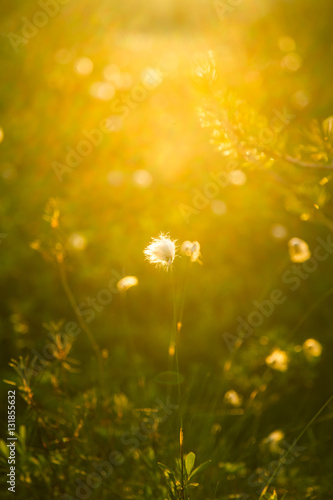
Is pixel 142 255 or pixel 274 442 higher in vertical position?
pixel 142 255

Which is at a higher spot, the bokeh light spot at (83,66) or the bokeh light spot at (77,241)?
the bokeh light spot at (83,66)

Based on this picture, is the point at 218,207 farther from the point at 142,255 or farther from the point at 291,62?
the point at 291,62

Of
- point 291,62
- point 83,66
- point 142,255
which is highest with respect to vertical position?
point 291,62

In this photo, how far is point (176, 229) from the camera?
105 inches

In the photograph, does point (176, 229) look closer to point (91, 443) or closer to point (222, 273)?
point (222, 273)

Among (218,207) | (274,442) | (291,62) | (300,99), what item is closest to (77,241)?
(218,207)

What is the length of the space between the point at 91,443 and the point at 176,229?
1.50m

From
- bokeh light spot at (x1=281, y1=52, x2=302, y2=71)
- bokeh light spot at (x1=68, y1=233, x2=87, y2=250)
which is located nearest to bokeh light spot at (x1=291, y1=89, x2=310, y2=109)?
bokeh light spot at (x1=281, y1=52, x2=302, y2=71)

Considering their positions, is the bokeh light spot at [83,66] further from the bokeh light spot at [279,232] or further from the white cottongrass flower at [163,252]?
the white cottongrass flower at [163,252]

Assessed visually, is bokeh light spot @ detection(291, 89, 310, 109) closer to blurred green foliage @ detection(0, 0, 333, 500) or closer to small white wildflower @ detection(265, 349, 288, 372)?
blurred green foliage @ detection(0, 0, 333, 500)

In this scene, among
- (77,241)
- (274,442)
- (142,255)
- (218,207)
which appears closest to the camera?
(274,442)

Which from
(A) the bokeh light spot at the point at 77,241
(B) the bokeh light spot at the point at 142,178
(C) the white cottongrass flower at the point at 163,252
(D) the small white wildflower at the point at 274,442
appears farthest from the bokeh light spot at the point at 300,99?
(C) the white cottongrass flower at the point at 163,252

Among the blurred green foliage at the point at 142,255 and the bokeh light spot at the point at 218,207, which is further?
the bokeh light spot at the point at 218,207

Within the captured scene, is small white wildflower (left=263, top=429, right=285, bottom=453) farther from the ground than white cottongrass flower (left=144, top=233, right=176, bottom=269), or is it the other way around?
white cottongrass flower (left=144, top=233, right=176, bottom=269)
